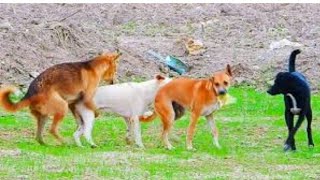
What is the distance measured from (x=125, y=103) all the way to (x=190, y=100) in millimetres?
1097

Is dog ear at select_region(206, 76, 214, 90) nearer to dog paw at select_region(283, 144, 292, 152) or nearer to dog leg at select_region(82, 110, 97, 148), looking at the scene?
dog paw at select_region(283, 144, 292, 152)

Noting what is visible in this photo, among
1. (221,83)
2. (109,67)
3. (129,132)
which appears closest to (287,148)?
(221,83)

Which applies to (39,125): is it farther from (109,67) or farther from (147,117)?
(147,117)

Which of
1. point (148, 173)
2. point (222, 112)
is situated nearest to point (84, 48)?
point (222, 112)

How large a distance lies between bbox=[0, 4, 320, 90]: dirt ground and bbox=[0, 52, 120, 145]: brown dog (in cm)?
800

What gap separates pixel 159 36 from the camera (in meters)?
34.3

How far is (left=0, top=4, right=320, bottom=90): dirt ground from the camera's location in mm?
28297

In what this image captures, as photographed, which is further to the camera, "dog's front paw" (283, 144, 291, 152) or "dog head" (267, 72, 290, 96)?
"dog head" (267, 72, 290, 96)

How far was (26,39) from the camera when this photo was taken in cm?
2912

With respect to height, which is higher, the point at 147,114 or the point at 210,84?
the point at 210,84

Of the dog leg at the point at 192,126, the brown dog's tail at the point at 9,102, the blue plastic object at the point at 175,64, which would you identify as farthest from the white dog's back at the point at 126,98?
the blue plastic object at the point at 175,64

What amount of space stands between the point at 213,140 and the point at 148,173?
4.13m

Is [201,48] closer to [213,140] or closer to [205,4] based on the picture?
[205,4]

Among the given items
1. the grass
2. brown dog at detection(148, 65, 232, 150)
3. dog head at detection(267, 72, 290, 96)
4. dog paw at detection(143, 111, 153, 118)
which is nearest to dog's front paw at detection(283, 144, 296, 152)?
the grass
